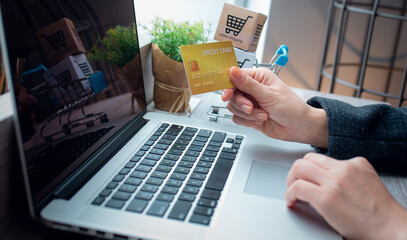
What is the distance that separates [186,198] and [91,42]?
0.34m

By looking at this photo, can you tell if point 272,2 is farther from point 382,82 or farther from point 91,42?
point 91,42

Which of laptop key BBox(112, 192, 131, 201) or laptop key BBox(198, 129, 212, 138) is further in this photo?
laptop key BBox(198, 129, 212, 138)

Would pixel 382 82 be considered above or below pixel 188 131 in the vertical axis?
below

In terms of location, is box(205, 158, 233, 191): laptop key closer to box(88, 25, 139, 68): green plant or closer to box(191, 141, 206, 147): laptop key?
box(191, 141, 206, 147): laptop key

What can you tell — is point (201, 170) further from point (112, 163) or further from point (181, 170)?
point (112, 163)

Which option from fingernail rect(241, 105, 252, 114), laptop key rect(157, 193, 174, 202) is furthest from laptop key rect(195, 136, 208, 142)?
laptop key rect(157, 193, 174, 202)

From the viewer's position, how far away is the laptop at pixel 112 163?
43 centimetres

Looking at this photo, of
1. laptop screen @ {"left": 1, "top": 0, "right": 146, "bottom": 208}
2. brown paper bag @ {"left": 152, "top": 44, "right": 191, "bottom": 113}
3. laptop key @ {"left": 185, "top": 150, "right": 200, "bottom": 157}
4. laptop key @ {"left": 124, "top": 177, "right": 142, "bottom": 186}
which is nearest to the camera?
laptop screen @ {"left": 1, "top": 0, "right": 146, "bottom": 208}

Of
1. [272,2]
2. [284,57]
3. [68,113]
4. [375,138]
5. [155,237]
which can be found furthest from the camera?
[272,2]

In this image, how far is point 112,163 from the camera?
0.59 m

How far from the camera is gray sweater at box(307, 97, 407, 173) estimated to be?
651 millimetres

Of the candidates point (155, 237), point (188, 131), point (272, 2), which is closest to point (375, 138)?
point (188, 131)

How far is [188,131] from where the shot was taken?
0.72 metres

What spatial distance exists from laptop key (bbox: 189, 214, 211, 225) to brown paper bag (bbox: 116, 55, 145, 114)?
1.19ft
